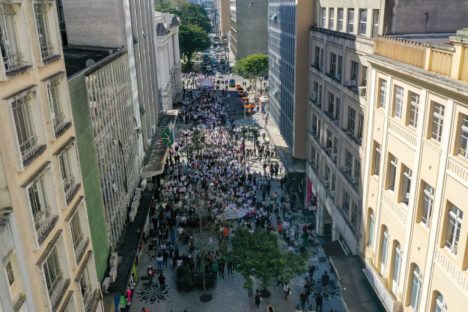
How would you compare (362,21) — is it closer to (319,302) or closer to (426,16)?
(426,16)

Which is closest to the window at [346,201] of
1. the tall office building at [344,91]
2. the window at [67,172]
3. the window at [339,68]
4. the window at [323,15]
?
the tall office building at [344,91]

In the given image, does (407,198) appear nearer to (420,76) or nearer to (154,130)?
(420,76)

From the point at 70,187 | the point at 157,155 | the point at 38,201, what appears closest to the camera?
the point at 38,201

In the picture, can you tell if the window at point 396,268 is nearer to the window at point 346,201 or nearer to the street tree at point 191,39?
the window at point 346,201

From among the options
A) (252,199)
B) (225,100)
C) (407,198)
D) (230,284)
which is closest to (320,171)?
(252,199)

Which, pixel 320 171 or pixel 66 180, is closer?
pixel 66 180

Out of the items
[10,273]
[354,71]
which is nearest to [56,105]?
[10,273]
